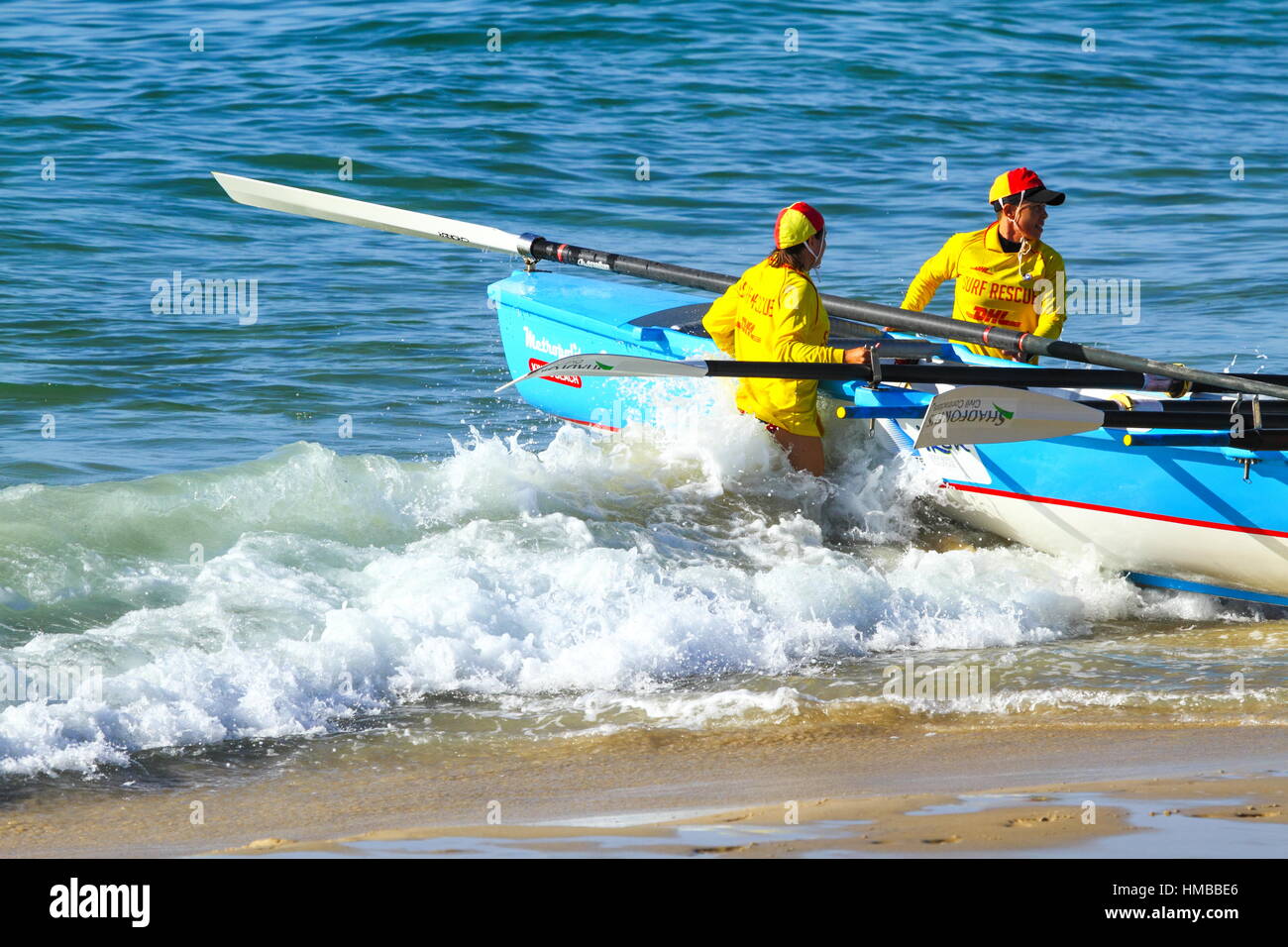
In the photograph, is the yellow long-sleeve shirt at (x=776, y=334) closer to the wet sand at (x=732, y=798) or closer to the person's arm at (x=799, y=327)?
the person's arm at (x=799, y=327)

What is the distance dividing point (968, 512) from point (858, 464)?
0.60 meters

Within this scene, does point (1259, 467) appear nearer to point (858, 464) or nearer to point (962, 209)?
point (858, 464)

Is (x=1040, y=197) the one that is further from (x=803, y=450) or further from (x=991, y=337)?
(x=803, y=450)

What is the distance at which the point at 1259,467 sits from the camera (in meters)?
6.03

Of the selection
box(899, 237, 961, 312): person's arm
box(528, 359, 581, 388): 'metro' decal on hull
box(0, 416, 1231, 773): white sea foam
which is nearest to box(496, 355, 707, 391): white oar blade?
box(0, 416, 1231, 773): white sea foam

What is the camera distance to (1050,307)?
7.04 m

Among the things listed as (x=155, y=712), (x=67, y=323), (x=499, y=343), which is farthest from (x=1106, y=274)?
→ (x=155, y=712)

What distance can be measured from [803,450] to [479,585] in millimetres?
1872

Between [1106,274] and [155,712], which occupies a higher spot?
[1106,274]

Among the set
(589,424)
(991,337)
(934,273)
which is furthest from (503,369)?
(991,337)

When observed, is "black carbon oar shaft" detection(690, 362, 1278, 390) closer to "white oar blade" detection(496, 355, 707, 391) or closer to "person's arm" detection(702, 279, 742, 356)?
"white oar blade" detection(496, 355, 707, 391)

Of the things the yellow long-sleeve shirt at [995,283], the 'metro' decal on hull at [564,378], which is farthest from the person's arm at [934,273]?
the 'metro' decal on hull at [564,378]
